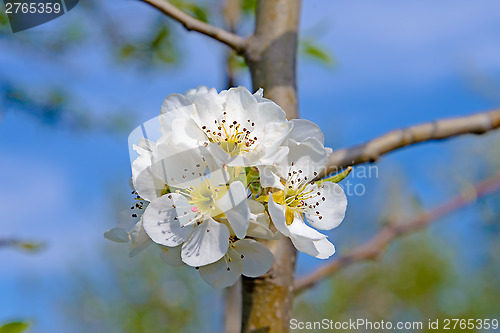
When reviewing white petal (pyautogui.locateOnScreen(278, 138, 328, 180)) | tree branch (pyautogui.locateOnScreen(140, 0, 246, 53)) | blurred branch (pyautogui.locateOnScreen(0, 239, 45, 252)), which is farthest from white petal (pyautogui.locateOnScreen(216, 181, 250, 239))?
blurred branch (pyautogui.locateOnScreen(0, 239, 45, 252))

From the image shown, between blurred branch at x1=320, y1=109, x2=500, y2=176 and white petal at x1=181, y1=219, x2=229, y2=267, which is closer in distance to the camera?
white petal at x1=181, y1=219, x2=229, y2=267

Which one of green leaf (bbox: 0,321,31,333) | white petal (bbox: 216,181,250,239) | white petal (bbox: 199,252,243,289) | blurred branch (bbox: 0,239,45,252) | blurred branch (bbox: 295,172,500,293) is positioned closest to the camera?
white petal (bbox: 216,181,250,239)

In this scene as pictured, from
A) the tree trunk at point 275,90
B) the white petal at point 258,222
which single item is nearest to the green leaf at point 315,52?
the tree trunk at point 275,90

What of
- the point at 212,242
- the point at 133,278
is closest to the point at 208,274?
the point at 212,242

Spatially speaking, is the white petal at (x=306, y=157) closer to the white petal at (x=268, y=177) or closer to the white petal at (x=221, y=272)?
the white petal at (x=268, y=177)

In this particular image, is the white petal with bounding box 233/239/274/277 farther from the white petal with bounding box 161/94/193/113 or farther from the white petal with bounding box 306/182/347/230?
the white petal with bounding box 161/94/193/113

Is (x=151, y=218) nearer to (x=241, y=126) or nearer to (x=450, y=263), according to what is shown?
(x=241, y=126)

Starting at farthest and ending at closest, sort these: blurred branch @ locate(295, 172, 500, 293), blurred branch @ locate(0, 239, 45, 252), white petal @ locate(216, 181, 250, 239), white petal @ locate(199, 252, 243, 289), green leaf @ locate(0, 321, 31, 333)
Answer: blurred branch @ locate(295, 172, 500, 293) < blurred branch @ locate(0, 239, 45, 252) < green leaf @ locate(0, 321, 31, 333) < white petal @ locate(199, 252, 243, 289) < white petal @ locate(216, 181, 250, 239)

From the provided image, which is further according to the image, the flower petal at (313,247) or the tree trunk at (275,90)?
→ the tree trunk at (275,90)
